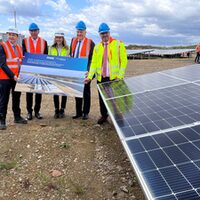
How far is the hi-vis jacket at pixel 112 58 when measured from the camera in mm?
6707

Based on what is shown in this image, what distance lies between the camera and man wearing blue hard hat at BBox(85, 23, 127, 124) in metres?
6.69

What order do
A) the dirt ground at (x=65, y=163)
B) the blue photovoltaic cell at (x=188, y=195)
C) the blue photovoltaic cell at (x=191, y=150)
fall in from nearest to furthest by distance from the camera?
the blue photovoltaic cell at (x=188, y=195) → the blue photovoltaic cell at (x=191, y=150) → the dirt ground at (x=65, y=163)

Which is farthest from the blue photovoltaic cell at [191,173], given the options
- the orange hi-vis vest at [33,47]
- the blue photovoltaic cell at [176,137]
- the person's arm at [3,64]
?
the orange hi-vis vest at [33,47]

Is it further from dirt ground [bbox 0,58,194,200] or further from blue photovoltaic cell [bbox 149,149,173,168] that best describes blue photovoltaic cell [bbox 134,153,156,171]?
dirt ground [bbox 0,58,194,200]

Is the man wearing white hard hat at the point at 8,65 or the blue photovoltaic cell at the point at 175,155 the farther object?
the man wearing white hard hat at the point at 8,65

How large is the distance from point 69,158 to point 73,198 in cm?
124

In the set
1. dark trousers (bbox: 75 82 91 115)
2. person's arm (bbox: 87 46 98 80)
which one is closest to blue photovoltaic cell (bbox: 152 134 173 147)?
person's arm (bbox: 87 46 98 80)

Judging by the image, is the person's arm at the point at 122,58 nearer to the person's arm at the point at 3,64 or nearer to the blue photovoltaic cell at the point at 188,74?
the blue photovoltaic cell at the point at 188,74

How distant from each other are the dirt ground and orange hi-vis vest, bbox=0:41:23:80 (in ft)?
4.61

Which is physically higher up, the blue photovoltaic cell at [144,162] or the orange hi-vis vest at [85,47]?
the orange hi-vis vest at [85,47]

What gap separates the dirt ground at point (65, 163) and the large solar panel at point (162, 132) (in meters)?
1.15

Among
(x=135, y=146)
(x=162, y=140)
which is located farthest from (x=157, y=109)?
(x=135, y=146)

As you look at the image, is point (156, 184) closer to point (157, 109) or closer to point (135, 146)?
point (135, 146)

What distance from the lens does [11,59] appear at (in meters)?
6.81
